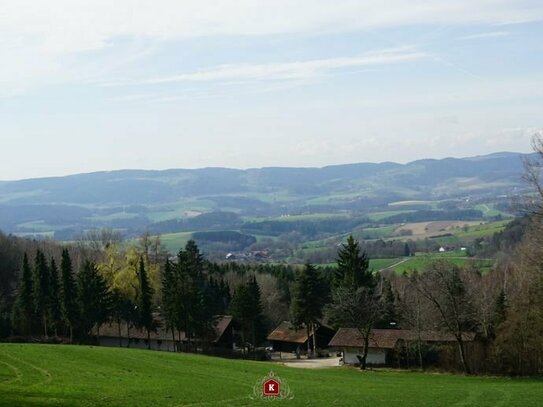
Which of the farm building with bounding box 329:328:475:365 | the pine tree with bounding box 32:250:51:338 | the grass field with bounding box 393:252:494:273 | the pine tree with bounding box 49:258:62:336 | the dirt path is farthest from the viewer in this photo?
the grass field with bounding box 393:252:494:273

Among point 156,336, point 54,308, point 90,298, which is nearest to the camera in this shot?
point 90,298

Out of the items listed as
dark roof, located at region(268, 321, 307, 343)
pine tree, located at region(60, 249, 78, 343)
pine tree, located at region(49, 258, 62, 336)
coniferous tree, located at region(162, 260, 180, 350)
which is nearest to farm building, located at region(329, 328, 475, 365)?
dark roof, located at region(268, 321, 307, 343)

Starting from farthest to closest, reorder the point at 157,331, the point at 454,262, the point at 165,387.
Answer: the point at 454,262
the point at 157,331
the point at 165,387

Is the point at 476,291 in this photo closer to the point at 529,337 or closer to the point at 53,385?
the point at 529,337

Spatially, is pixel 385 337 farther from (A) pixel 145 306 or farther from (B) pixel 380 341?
(A) pixel 145 306

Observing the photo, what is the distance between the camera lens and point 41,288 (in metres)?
63.6

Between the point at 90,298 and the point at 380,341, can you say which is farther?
the point at 90,298

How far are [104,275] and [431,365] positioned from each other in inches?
1419

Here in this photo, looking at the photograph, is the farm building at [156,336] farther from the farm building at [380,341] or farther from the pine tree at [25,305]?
the farm building at [380,341]

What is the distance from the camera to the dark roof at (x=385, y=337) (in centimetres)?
5619

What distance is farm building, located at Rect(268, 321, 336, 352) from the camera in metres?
75.5

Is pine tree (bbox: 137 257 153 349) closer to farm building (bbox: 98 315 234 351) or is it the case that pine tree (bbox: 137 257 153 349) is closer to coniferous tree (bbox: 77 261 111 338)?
farm building (bbox: 98 315 234 351)

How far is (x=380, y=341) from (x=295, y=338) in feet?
64.9

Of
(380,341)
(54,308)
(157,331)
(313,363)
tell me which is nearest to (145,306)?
(157,331)
